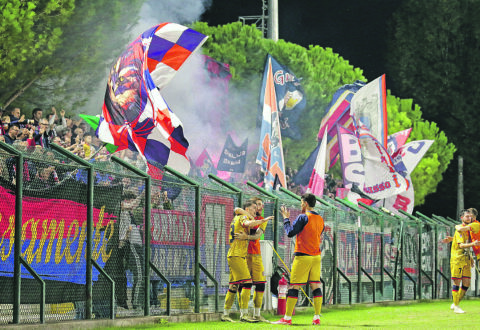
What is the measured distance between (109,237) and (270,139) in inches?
655

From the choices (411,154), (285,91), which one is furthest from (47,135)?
(411,154)

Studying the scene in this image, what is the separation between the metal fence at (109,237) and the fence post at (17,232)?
11mm

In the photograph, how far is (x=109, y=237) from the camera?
12.9 metres

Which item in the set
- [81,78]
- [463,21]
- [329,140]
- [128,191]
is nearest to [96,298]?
[128,191]

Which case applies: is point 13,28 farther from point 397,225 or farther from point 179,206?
point 179,206

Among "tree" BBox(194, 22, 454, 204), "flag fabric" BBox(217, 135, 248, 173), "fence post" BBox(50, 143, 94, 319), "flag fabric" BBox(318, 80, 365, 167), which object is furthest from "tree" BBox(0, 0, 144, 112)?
"fence post" BBox(50, 143, 94, 319)

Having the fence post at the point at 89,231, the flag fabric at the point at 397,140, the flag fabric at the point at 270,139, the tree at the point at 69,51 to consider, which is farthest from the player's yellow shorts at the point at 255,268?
the flag fabric at the point at 397,140

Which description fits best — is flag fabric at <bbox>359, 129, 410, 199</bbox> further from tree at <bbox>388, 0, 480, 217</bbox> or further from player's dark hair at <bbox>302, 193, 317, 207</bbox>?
tree at <bbox>388, 0, 480, 217</bbox>

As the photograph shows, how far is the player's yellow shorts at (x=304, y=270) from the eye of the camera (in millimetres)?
14219

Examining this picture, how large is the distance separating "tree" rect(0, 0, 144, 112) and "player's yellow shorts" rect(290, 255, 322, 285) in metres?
16.3

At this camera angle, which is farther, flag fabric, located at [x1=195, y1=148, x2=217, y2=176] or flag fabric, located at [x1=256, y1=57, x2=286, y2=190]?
flag fabric, located at [x1=195, y1=148, x2=217, y2=176]

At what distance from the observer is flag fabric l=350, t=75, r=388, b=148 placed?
35.8m

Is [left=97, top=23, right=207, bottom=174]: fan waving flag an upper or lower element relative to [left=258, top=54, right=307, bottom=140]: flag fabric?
lower

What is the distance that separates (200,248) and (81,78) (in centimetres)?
1992
